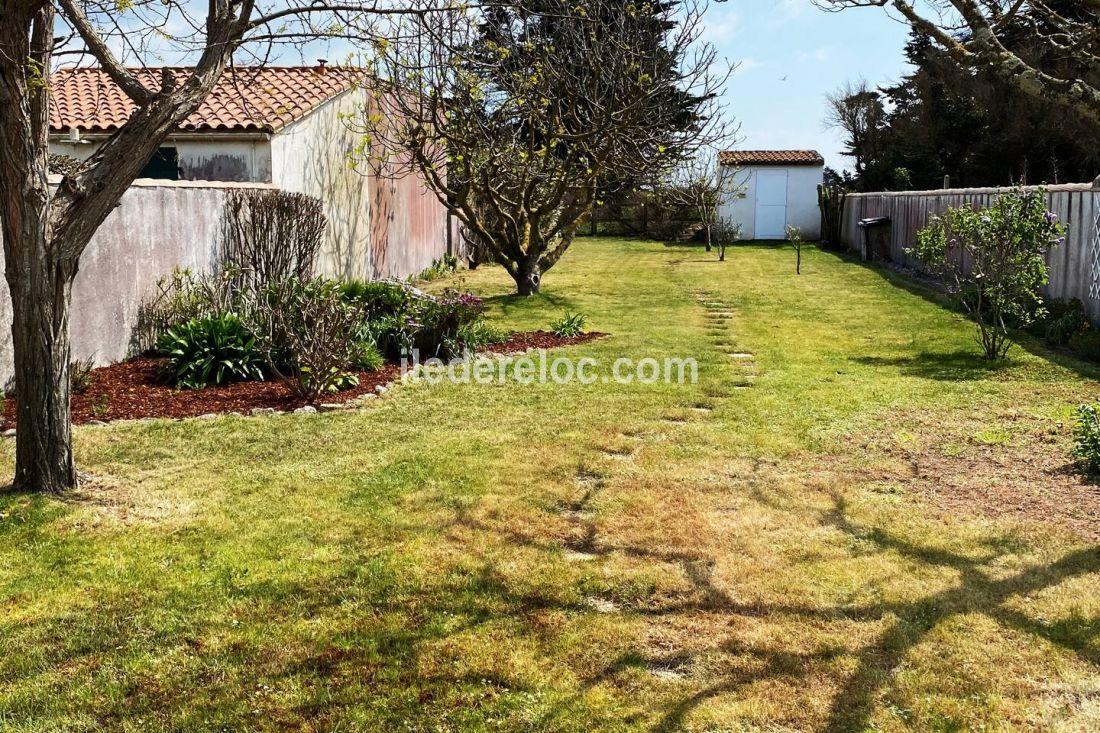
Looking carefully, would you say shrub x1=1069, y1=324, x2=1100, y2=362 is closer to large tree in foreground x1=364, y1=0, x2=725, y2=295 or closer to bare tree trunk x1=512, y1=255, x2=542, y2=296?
large tree in foreground x1=364, y1=0, x2=725, y2=295

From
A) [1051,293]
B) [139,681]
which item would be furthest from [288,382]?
[1051,293]

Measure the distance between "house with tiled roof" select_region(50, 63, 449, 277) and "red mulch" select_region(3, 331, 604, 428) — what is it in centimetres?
372

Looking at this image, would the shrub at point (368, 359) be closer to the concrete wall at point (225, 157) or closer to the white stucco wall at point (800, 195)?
the concrete wall at point (225, 157)

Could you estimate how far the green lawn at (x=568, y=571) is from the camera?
10.5ft

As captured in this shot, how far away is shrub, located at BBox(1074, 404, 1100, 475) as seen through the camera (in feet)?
18.7

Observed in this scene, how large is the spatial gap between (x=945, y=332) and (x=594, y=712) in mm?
10456

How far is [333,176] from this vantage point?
1520 cm

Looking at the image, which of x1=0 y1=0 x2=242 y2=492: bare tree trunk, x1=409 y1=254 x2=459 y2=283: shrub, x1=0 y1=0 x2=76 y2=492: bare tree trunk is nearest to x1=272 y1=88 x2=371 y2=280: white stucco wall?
x1=409 y1=254 x2=459 y2=283: shrub

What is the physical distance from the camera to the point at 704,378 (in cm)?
905

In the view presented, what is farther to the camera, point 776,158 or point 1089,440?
point 776,158

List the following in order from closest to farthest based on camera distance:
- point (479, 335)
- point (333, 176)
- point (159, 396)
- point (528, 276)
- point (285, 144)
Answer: point (159, 396), point (479, 335), point (285, 144), point (333, 176), point (528, 276)

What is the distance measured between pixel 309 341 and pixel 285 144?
6606 mm

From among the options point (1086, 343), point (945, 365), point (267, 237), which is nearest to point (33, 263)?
point (267, 237)

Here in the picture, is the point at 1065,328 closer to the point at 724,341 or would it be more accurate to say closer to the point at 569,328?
the point at 724,341
